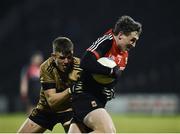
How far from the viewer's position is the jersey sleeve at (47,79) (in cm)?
836

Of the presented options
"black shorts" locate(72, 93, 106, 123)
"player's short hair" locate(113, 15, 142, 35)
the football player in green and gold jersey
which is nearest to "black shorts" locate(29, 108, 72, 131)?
the football player in green and gold jersey

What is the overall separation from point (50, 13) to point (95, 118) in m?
20.5

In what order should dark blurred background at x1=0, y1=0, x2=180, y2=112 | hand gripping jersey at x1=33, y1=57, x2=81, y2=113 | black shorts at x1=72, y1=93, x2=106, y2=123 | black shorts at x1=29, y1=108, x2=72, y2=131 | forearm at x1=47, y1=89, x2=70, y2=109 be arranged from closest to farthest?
black shorts at x1=72, y1=93, x2=106, y2=123, forearm at x1=47, y1=89, x2=70, y2=109, hand gripping jersey at x1=33, y1=57, x2=81, y2=113, black shorts at x1=29, y1=108, x2=72, y2=131, dark blurred background at x1=0, y1=0, x2=180, y2=112

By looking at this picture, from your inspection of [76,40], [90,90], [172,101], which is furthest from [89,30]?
[90,90]

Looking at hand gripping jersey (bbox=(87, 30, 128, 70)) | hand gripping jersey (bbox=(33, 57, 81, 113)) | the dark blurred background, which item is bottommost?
the dark blurred background

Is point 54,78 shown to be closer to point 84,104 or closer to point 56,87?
point 56,87

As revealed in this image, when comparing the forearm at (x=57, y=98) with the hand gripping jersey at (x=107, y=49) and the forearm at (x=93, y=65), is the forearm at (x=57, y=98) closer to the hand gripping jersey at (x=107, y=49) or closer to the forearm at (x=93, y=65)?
the forearm at (x=93, y=65)

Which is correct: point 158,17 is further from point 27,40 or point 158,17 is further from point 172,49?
point 27,40

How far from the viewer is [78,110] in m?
7.60

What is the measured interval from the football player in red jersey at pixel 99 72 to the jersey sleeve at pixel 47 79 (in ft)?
2.33

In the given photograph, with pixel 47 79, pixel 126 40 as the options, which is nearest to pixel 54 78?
pixel 47 79

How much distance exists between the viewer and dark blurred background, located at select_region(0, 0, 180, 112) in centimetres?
2394

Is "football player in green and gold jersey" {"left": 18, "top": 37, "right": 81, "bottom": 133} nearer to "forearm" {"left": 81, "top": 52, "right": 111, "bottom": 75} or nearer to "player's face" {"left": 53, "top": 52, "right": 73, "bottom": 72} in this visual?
"player's face" {"left": 53, "top": 52, "right": 73, "bottom": 72}

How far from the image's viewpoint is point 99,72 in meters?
7.44
